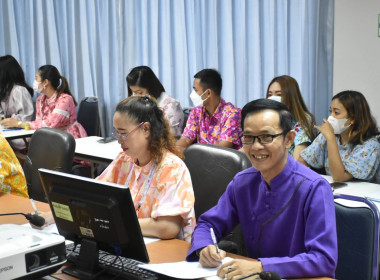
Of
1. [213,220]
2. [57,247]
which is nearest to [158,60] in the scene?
[213,220]

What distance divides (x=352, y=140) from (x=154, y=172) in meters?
1.49

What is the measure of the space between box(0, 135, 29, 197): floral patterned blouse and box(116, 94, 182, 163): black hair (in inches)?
32.8

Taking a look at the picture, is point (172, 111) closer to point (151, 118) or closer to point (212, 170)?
point (212, 170)

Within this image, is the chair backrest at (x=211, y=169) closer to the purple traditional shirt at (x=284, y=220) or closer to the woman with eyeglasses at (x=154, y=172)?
the woman with eyeglasses at (x=154, y=172)

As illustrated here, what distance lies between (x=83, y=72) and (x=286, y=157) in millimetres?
4380

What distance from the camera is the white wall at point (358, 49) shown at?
138 inches

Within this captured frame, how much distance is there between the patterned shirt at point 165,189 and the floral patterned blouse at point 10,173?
75 centimetres

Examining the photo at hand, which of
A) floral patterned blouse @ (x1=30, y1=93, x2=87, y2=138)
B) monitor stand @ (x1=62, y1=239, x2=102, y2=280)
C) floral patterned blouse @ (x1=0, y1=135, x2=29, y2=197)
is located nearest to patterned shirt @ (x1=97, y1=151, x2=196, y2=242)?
monitor stand @ (x1=62, y1=239, x2=102, y2=280)

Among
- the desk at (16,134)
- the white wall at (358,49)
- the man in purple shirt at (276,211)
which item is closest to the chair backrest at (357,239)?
the man in purple shirt at (276,211)

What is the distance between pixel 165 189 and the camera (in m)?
2.00

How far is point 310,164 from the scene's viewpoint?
324 centimetres

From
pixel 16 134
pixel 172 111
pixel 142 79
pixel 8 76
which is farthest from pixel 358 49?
pixel 8 76

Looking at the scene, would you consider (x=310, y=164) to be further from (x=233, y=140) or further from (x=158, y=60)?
(x=158, y=60)

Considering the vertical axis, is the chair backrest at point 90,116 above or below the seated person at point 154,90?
below
